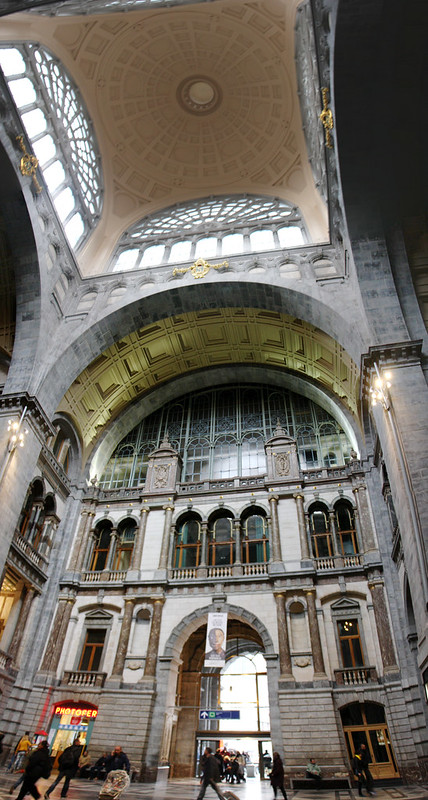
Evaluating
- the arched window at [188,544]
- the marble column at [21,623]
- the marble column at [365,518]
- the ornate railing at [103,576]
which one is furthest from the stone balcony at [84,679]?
the marble column at [365,518]

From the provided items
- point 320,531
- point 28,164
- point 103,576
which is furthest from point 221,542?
→ point 28,164

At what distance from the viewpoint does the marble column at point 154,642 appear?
1872 cm

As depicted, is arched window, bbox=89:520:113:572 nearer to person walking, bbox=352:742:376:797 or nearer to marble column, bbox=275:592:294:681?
marble column, bbox=275:592:294:681

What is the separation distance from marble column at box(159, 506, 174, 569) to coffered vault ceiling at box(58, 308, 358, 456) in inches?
235

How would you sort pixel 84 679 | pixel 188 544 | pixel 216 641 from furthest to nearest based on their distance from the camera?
pixel 188 544 < pixel 84 679 < pixel 216 641

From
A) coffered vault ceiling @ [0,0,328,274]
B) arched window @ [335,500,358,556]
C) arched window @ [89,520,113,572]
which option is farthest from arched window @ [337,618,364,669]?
coffered vault ceiling @ [0,0,328,274]

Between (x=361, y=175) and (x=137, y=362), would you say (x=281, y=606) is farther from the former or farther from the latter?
(x=361, y=175)

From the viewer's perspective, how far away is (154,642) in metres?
19.3

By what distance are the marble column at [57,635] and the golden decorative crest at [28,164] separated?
18.3 meters

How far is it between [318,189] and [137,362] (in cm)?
1336

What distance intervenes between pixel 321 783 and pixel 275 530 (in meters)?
8.97

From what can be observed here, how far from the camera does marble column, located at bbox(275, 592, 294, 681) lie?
17688 mm

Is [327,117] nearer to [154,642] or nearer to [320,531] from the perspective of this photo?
[320,531]

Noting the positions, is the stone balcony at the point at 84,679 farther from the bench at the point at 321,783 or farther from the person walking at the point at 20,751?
the bench at the point at 321,783
